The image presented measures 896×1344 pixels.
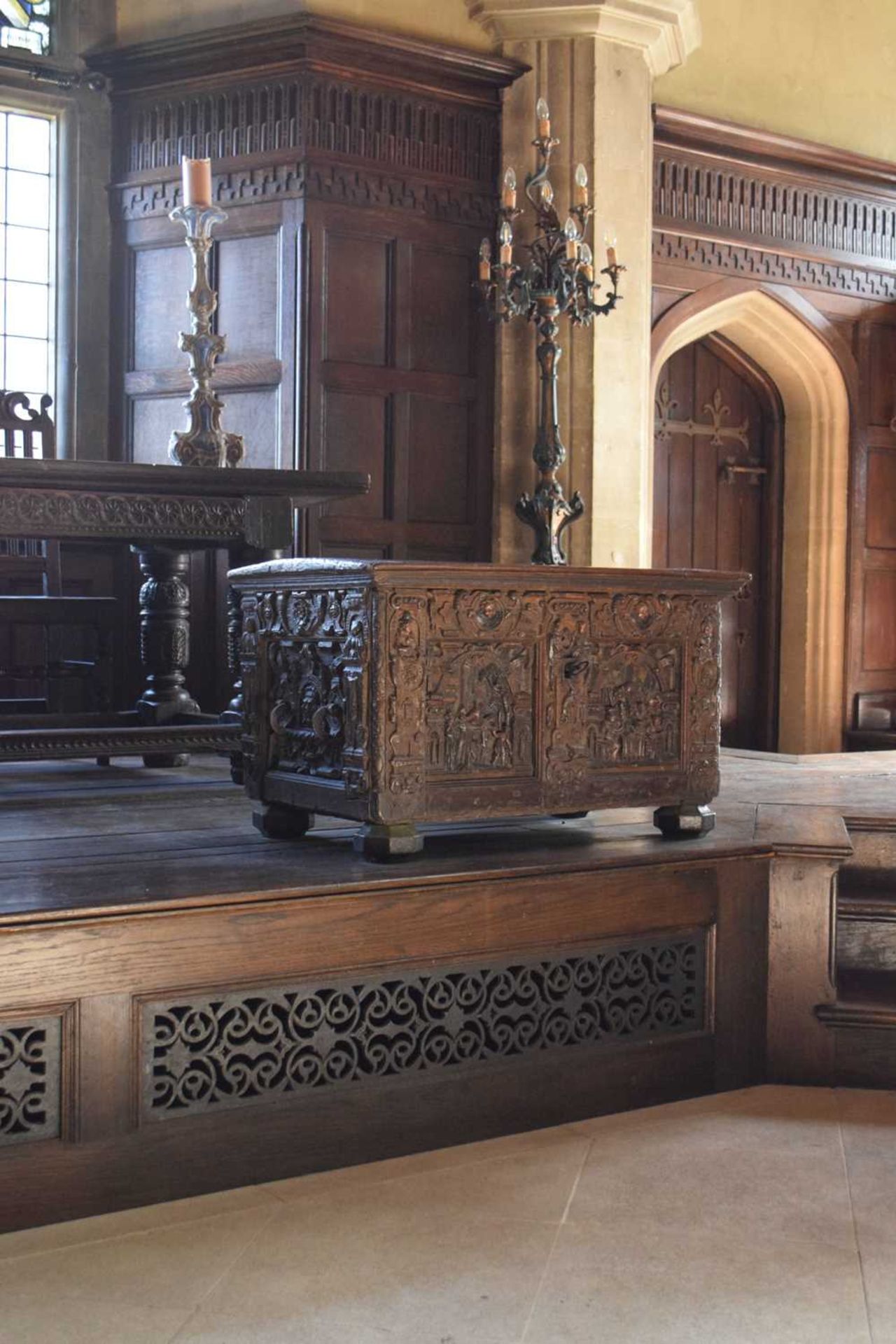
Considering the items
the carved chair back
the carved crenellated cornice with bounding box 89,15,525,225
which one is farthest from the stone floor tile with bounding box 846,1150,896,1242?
the carved crenellated cornice with bounding box 89,15,525,225

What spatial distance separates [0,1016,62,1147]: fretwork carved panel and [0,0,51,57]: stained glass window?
17.0 ft

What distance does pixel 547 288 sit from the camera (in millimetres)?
6246

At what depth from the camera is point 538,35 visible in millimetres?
6621

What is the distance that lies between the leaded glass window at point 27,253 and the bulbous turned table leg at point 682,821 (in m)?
4.13

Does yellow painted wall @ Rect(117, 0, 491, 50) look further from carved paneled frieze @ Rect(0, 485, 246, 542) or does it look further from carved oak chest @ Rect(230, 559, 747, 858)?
carved oak chest @ Rect(230, 559, 747, 858)

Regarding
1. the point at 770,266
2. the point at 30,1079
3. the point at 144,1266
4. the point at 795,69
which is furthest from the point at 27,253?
the point at 144,1266

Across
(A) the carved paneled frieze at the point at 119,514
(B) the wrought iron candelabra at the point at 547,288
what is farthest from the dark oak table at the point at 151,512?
(B) the wrought iron candelabra at the point at 547,288

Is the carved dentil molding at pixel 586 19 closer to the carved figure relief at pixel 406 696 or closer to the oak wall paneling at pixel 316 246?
the oak wall paneling at pixel 316 246

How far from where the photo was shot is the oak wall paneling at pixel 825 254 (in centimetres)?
734

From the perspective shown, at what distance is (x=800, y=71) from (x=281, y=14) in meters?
3.04

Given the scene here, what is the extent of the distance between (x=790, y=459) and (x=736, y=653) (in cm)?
114

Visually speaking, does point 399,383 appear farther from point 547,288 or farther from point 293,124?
point 293,124

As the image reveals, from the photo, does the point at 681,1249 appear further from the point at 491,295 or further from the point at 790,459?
the point at 790,459

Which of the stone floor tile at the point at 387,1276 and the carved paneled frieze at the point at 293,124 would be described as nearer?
the stone floor tile at the point at 387,1276
